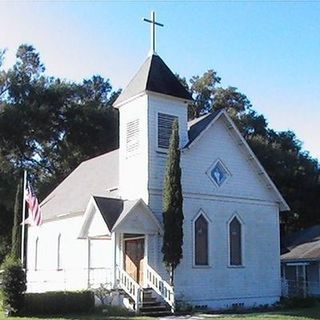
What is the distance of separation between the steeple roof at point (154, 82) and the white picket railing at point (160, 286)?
848 cm

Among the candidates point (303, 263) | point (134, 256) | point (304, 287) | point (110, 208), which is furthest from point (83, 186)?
point (304, 287)

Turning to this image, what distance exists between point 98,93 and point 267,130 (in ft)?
59.4

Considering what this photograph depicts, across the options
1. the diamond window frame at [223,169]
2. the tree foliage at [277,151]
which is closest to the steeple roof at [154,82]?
the diamond window frame at [223,169]

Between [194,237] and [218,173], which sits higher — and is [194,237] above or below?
below

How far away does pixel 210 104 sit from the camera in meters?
60.4

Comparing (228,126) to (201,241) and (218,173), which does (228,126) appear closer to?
(218,173)

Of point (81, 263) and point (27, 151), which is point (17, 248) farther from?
point (27, 151)

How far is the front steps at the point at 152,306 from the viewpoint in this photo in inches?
1000

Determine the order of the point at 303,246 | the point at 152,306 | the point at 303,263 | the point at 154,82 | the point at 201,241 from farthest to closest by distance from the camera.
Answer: the point at 303,246 < the point at 303,263 < the point at 201,241 < the point at 154,82 < the point at 152,306

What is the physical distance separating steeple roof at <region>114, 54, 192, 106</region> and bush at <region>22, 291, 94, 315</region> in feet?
32.7

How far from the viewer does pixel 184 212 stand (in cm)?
2848

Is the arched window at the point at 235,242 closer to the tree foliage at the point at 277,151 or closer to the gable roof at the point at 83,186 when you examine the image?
the gable roof at the point at 83,186

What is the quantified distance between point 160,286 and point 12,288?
6841 millimetres

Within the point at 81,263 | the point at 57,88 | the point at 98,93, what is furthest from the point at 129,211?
the point at 98,93
